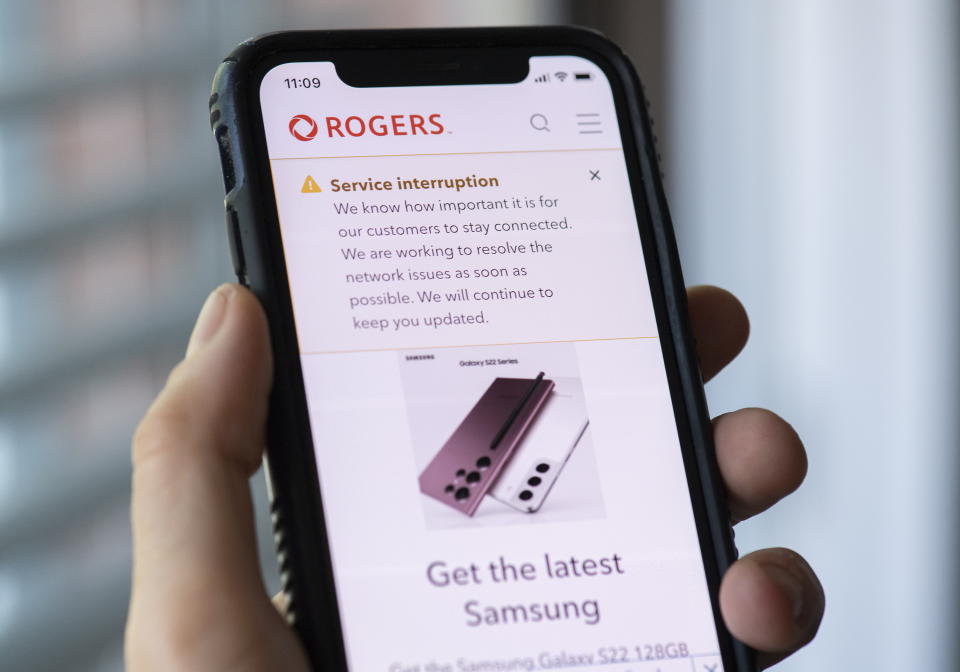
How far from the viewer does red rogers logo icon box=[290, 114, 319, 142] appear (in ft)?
1.82

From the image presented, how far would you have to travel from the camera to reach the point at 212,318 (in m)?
0.50

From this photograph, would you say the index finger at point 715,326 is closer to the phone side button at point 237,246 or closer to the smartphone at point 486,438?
the smartphone at point 486,438

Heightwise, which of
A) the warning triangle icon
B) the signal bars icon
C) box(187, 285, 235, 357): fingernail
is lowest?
box(187, 285, 235, 357): fingernail

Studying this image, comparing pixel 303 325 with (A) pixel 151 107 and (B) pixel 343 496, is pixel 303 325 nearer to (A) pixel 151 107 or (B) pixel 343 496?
(B) pixel 343 496

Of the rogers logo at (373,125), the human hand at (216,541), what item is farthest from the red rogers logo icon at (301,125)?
the human hand at (216,541)

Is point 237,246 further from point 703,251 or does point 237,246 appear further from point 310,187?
point 703,251

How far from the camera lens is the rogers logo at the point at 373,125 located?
56 centimetres

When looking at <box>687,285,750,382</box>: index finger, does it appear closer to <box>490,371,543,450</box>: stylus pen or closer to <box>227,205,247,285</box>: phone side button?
<box>490,371,543,450</box>: stylus pen

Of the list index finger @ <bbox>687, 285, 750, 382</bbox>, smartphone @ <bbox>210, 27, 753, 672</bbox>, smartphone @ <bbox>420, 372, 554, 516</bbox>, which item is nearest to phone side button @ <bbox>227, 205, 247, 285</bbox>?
smartphone @ <bbox>210, 27, 753, 672</bbox>

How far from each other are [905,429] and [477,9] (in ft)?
2.47

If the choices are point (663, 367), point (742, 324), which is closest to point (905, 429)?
point (742, 324)

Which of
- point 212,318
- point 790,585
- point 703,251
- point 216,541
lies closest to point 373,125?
point 212,318

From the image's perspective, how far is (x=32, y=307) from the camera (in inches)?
33.6

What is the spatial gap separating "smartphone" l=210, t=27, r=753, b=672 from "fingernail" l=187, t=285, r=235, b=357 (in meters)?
0.02
